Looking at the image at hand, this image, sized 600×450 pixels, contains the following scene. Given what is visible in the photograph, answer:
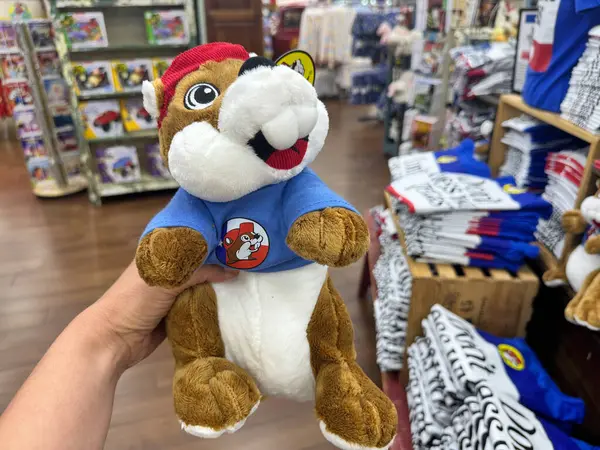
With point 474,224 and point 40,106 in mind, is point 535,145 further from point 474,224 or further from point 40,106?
point 40,106

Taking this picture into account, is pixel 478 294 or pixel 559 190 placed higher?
pixel 559 190

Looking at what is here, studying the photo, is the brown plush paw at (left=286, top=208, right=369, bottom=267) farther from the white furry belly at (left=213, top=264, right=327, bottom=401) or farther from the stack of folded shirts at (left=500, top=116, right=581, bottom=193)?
the stack of folded shirts at (left=500, top=116, right=581, bottom=193)

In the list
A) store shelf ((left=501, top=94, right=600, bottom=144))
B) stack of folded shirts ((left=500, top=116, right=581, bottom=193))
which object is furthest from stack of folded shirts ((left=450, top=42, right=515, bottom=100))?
stack of folded shirts ((left=500, top=116, right=581, bottom=193))

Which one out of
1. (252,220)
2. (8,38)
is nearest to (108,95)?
(8,38)

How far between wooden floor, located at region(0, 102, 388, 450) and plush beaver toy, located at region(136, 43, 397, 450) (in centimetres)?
27

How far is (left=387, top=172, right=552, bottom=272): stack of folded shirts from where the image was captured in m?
1.53

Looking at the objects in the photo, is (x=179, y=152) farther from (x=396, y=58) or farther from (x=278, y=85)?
(x=396, y=58)

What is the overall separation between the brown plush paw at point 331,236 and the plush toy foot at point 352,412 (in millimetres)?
205

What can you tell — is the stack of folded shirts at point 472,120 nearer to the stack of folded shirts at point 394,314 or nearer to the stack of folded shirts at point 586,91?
the stack of folded shirts at point 586,91

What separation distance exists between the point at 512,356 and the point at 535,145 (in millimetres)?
845

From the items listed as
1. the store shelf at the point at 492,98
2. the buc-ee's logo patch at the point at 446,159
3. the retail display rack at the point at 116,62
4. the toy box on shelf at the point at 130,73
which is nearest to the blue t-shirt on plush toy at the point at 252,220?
the buc-ee's logo patch at the point at 446,159

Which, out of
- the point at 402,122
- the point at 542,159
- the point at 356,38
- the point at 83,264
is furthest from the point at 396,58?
the point at 83,264

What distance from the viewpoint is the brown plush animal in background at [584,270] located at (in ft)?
3.84

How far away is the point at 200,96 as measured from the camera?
23.8 inches
